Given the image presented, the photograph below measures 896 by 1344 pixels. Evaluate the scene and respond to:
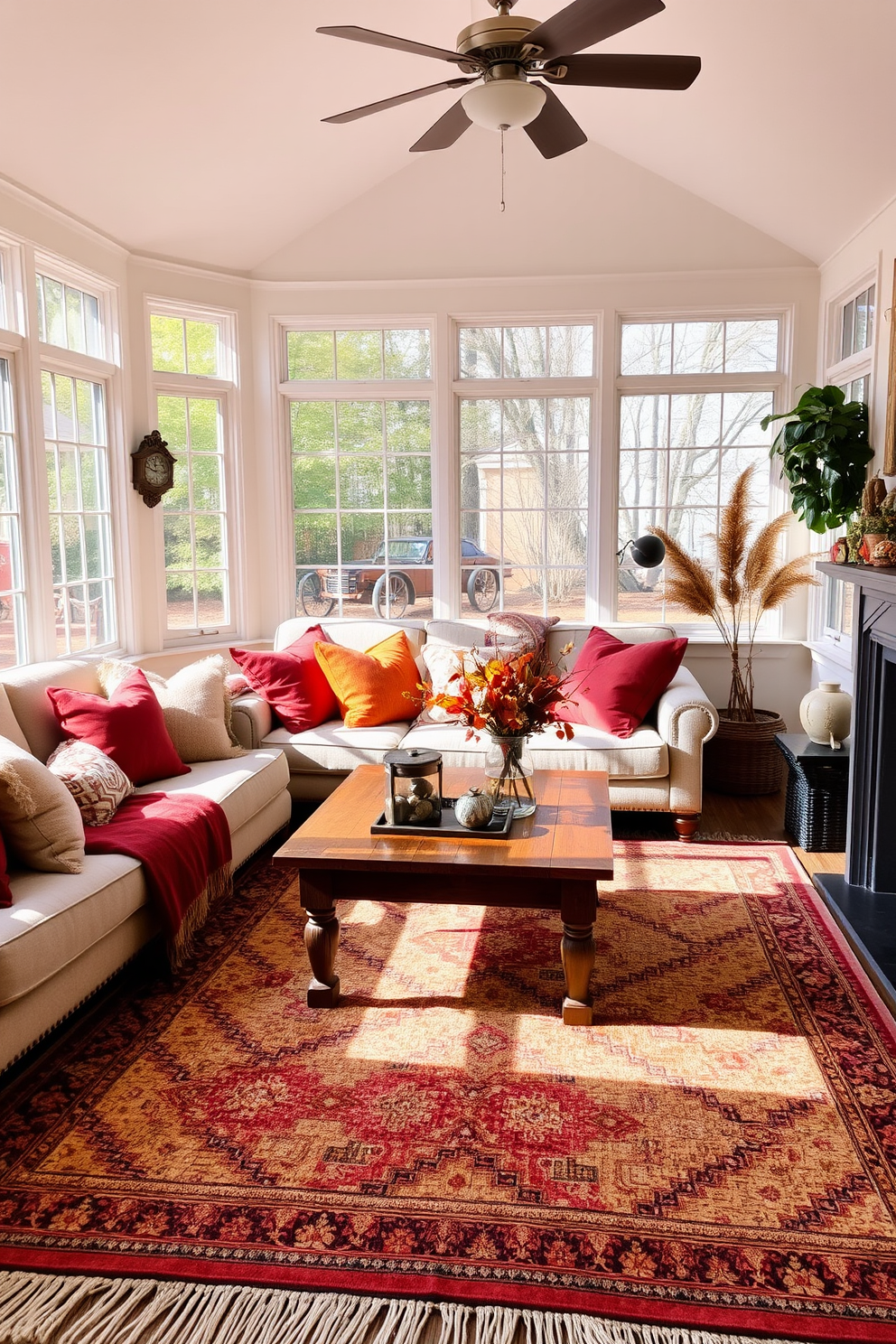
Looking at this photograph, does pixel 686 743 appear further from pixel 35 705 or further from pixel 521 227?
pixel 521 227

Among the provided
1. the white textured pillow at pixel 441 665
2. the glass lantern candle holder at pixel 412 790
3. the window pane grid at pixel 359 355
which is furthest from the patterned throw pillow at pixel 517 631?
the glass lantern candle holder at pixel 412 790

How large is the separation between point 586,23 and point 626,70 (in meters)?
0.32

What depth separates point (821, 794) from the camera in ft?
14.5

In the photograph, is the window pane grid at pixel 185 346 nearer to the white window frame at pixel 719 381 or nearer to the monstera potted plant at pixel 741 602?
the white window frame at pixel 719 381

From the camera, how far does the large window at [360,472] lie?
19.7 ft

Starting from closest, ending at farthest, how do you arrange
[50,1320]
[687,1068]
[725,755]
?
[50,1320]
[687,1068]
[725,755]

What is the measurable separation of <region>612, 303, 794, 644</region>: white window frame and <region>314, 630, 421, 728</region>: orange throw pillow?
1.56 m

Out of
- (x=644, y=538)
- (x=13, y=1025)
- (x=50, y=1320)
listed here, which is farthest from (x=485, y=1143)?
(x=644, y=538)

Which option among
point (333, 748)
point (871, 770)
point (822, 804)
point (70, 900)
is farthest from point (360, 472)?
point (70, 900)

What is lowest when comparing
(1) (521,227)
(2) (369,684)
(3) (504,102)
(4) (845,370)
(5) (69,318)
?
(2) (369,684)

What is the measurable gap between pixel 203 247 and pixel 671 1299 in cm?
528

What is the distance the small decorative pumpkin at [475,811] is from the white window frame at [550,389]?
298cm

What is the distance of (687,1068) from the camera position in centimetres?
271

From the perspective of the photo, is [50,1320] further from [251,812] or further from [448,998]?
[251,812]
